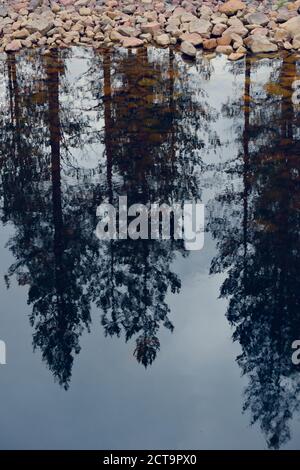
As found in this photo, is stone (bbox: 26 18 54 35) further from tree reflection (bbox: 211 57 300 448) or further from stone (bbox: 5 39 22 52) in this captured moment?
tree reflection (bbox: 211 57 300 448)

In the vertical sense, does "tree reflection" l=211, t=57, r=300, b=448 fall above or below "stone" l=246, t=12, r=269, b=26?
below

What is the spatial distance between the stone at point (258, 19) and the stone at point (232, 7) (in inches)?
20.7

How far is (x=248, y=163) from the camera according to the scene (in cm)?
1305

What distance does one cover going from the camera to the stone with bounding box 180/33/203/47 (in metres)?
19.1

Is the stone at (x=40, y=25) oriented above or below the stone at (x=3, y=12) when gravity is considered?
below

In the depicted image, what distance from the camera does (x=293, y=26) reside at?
61.4ft

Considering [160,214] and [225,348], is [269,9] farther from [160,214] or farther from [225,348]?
[225,348]

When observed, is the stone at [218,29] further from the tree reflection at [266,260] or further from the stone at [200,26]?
the tree reflection at [266,260]

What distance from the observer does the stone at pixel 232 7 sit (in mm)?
19656

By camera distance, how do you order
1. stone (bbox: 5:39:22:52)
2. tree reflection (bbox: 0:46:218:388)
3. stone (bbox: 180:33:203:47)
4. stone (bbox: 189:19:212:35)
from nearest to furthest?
tree reflection (bbox: 0:46:218:388)
stone (bbox: 180:33:203:47)
stone (bbox: 189:19:212:35)
stone (bbox: 5:39:22:52)

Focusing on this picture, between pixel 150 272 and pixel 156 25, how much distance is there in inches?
442

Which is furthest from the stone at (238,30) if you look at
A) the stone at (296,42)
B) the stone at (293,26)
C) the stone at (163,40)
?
the stone at (163,40)

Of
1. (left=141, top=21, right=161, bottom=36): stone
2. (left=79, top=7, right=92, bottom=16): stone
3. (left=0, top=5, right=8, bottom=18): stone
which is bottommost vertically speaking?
(left=141, top=21, right=161, bottom=36): stone

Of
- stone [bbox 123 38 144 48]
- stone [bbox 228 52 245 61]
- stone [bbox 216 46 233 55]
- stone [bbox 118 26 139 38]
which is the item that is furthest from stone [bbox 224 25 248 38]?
stone [bbox 118 26 139 38]
